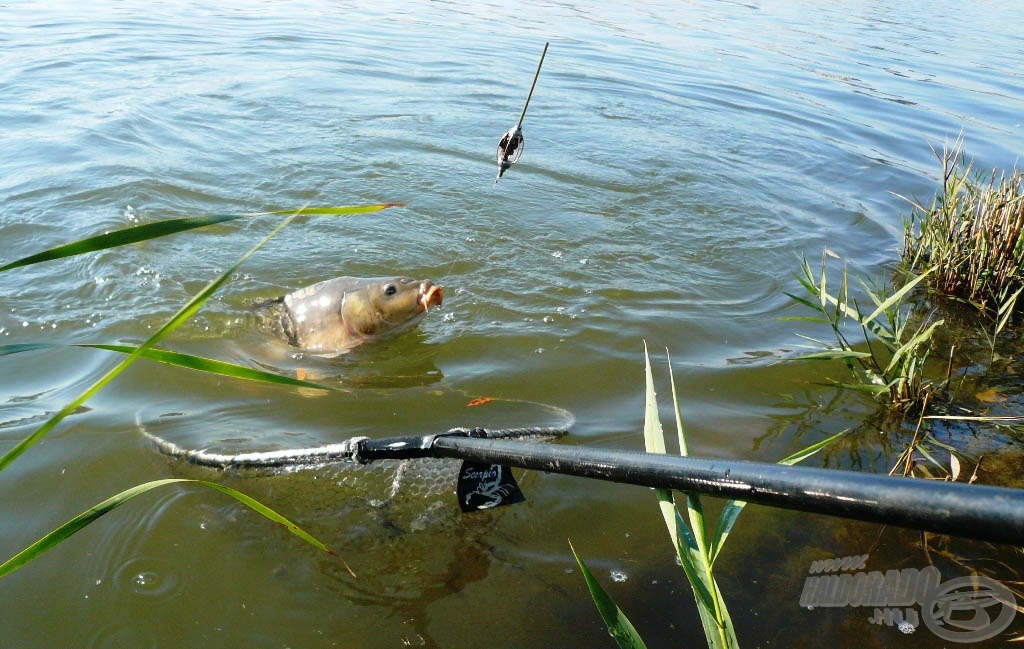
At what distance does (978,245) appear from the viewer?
14.1ft

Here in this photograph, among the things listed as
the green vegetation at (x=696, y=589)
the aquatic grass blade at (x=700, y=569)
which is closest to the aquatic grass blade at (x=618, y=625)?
the green vegetation at (x=696, y=589)

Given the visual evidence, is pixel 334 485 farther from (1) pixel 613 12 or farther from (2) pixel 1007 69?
(1) pixel 613 12

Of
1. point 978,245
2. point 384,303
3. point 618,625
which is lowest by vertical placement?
point 384,303

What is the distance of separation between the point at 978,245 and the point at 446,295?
2934 millimetres

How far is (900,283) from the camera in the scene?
4.97 m

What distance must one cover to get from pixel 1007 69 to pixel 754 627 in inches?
497

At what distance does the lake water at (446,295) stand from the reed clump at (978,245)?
0.69m

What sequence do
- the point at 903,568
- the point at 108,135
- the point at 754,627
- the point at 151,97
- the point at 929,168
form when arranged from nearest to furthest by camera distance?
the point at 754,627 < the point at 903,568 < the point at 108,135 < the point at 929,168 < the point at 151,97

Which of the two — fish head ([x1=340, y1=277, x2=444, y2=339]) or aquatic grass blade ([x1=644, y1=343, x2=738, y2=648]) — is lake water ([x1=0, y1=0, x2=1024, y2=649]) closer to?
fish head ([x1=340, y1=277, x2=444, y2=339])

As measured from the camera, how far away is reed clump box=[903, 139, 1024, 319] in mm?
4211

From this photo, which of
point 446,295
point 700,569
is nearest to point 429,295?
point 446,295

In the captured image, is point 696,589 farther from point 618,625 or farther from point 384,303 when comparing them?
point 384,303

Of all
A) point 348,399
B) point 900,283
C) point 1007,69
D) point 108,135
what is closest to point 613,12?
point 1007,69

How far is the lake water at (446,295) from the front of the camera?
7.41ft
